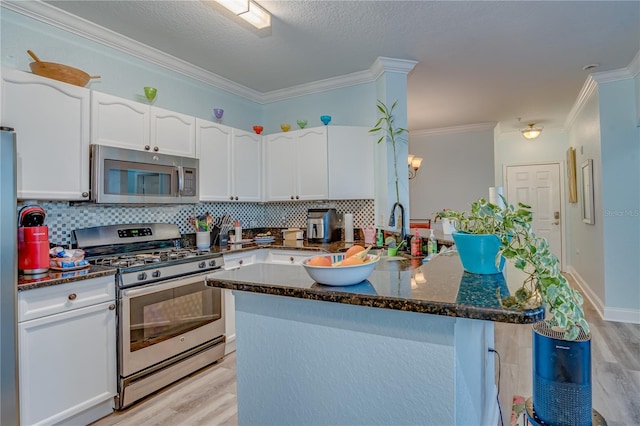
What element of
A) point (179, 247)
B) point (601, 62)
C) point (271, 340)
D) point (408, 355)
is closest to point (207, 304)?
point (179, 247)

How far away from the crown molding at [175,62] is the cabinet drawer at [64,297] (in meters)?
1.87

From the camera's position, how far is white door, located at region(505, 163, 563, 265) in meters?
6.51

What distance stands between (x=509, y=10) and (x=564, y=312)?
8.07 feet

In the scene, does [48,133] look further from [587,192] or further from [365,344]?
[587,192]

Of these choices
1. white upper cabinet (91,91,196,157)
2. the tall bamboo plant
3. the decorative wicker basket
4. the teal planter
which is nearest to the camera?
the teal planter

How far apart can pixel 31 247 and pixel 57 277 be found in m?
0.23

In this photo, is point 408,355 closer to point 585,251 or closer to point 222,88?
point 222,88

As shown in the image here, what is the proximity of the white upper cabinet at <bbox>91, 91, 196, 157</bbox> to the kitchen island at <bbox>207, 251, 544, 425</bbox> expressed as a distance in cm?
184

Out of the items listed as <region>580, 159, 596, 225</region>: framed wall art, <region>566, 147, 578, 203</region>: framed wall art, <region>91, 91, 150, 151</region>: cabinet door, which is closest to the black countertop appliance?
<region>91, 91, 150, 151</region>: cabinet door

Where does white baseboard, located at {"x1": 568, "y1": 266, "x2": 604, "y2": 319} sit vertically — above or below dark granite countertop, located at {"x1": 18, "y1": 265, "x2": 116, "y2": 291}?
below

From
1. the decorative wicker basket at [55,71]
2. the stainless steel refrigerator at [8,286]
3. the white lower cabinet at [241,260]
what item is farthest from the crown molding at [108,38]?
the white lower cabinet at [241,260]

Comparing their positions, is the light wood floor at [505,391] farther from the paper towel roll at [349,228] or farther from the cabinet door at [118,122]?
the cabinet door at [118,122]

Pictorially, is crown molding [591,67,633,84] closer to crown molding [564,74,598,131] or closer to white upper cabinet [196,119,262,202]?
crown molding [564,74,598,131]

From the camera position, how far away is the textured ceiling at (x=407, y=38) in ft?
8.11
